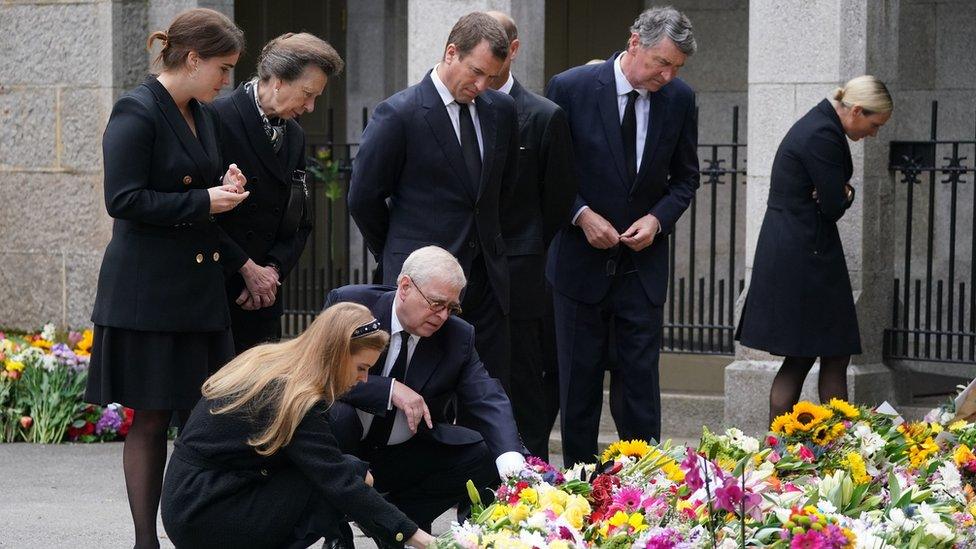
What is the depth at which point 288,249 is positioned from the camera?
20.1 feet

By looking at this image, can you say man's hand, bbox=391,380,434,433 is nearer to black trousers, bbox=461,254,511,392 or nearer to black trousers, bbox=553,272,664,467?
black trousers, bbox=461,254,511,392

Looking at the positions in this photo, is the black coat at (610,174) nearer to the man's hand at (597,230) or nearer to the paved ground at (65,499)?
the man's hand at (597,230)

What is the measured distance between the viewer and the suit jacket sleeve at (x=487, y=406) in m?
5.08

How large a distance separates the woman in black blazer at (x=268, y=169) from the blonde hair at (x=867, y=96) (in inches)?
90.5

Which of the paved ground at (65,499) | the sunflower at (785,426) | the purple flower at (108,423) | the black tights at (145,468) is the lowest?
the paved ground at (65,499)

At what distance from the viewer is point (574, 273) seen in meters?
6.30

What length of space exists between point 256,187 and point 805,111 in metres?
3.18

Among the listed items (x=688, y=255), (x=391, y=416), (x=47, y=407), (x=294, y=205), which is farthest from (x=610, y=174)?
(x=688, y=255)

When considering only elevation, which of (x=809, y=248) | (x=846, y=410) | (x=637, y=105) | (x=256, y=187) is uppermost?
(x=637, y=105)

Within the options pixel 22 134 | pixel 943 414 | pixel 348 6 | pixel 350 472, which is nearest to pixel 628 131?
pixel 943 414

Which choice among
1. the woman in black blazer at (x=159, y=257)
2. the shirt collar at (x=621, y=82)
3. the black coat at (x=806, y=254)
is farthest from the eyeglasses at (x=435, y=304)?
the black coat at (x=806, y=254)

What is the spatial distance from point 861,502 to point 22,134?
680 cm

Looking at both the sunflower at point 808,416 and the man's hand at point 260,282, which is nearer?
the sunflower at point 808,416

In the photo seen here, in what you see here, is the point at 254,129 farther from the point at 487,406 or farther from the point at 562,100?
the point at 487,406
